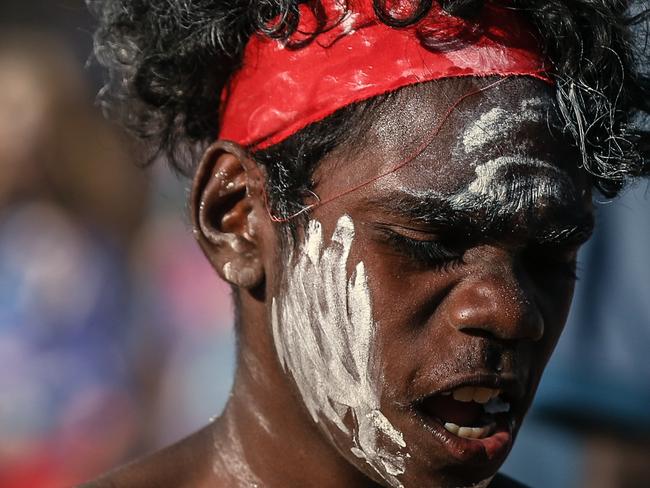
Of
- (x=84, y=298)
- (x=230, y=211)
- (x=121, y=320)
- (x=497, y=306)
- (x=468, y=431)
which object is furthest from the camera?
(x=121, y=320)

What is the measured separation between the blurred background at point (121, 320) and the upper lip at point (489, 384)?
2278 millimetres

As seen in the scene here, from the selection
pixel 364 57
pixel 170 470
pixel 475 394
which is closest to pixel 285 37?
pixel 364 57

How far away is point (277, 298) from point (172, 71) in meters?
0.73

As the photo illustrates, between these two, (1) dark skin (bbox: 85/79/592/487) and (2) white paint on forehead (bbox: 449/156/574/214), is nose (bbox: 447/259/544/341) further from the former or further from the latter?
(2) white paint on forehead (bbox: 449/156/574/214)

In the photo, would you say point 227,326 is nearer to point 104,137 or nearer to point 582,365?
point 104,137

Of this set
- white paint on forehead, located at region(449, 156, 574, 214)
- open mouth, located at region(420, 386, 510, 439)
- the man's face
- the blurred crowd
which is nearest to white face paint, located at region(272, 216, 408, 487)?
the man's face

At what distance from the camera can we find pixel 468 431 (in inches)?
94.1

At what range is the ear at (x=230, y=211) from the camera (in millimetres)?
2652

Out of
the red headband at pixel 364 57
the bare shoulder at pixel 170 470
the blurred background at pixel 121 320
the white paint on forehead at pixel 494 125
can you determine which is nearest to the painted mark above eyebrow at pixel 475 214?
the white paint on forehead at pixel 494 125

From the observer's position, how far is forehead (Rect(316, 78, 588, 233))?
7.74 feet

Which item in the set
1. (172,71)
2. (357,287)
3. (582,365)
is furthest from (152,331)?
(357,287)

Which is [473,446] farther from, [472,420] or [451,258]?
[451,258]

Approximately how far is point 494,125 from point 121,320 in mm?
3226

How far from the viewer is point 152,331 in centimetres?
543
